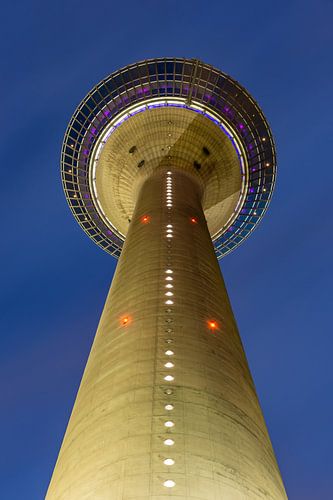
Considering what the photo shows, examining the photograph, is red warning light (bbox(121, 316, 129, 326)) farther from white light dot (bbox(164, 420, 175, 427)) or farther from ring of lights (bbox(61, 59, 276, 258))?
ring of lights (bbox(61, 59, 276, 258))

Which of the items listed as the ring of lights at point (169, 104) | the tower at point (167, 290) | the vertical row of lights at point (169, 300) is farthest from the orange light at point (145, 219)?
the ring of lights at point (169, 104)

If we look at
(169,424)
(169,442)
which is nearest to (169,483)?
(169,442)

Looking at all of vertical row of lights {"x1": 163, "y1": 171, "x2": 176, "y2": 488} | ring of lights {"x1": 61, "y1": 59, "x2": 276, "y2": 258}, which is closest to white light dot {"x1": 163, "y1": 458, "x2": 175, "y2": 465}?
vertical row of lights {"x1": 163, "y1": 171, "x2": 176, "y2": 488}

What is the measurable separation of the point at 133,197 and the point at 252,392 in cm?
2473

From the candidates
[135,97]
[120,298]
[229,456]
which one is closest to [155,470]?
[229,456]

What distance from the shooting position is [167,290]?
79.0ft

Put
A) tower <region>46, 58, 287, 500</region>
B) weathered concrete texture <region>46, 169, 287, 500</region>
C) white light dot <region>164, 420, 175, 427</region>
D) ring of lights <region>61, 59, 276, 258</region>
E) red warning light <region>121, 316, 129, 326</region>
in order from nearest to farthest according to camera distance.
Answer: weathered concrete texture <region>46, 169, 287, 500</region>, tower <region>46, 58, 287, 500</region>, white light dot <region>164, 420, 175, 427</region>, red warning light <region>121, 316, 129, 326</region>, ring of lights <region>61, 59, 276, 258</region>

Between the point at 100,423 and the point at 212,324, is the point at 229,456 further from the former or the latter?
the point at 212,324

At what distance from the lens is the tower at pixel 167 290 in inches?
611

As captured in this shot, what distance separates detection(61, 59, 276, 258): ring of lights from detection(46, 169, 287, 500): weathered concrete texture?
2052 cm

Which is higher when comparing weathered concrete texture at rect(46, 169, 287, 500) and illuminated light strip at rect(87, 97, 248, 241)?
illuminated light strip at rect(87, 97, 248, 241)

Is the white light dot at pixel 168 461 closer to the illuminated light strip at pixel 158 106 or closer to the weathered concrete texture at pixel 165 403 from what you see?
the weathered concrete texture at pixel 165 403

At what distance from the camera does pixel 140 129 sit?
141ft

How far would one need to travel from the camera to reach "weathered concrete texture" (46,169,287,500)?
1483 cm
